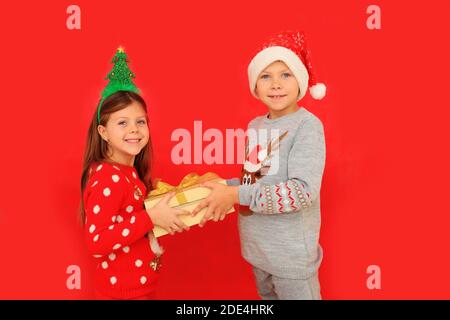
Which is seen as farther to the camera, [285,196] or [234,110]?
[234,110]

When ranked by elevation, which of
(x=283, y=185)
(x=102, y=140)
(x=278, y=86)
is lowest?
(x=283, y=185)

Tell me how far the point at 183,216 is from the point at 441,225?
1067mm

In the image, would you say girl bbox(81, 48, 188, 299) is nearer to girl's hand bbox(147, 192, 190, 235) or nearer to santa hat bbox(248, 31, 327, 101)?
girl's hand bbox(147, 192, 190, 235)

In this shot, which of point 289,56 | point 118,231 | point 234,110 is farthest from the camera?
point 234,110

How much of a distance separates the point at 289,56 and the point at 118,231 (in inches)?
25.9

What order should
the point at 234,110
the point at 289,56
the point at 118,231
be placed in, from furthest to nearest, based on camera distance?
1. the point at 234,110
2. the point at 289,56
3. the point at 118,231

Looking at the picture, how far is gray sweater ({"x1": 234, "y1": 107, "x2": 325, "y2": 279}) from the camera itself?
119cm

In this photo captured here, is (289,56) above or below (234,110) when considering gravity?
above

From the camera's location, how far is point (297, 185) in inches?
46.5

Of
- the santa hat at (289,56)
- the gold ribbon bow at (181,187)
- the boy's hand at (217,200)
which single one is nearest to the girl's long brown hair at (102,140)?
the gold ribbon bow at (181,187)

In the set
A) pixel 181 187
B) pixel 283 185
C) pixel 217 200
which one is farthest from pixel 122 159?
pixel 283 185

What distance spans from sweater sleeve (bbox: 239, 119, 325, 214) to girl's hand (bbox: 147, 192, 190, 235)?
175 mm

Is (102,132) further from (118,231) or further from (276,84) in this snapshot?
(276,84)

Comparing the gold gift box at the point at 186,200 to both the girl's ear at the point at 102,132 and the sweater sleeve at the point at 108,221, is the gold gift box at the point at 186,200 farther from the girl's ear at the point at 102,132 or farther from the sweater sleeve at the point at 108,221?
the girl's ear at the point at 102,132
